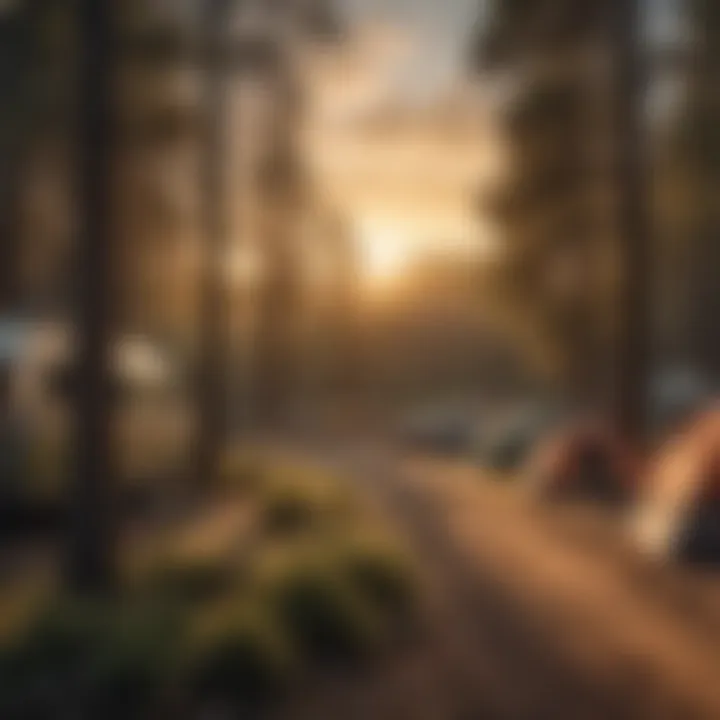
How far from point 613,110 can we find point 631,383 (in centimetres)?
70

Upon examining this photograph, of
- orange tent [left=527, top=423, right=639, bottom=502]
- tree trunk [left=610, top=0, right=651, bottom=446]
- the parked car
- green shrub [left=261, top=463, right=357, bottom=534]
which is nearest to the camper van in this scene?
green shrub [left=261, top=463, right=357, bottom=534]

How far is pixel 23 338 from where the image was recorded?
3248 mm

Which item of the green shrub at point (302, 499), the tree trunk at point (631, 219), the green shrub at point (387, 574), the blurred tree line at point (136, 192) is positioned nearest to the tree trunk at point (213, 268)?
the blurred tree line at point (136, 192)

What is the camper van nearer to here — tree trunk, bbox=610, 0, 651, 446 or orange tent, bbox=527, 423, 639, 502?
orange tent, bbox=527, 423, 639, 502

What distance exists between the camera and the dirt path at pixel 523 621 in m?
2.83

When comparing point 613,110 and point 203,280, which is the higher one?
point 613,110

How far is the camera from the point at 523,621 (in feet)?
10.2

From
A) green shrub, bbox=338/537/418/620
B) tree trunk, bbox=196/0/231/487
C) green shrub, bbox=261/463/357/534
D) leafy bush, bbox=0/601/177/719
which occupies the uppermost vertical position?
tree trunk, bbox=196/0/231/487

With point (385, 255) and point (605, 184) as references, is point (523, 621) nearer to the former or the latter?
point (385, 255)

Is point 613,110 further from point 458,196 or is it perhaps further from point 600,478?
point 600,478

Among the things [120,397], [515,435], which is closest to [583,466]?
[515,435]

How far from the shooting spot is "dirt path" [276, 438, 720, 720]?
2834 mm

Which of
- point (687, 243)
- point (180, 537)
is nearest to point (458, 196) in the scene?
point (687, 243)

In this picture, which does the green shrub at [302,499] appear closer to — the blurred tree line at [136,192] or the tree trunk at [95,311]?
the blurred tree line at [136,192]
